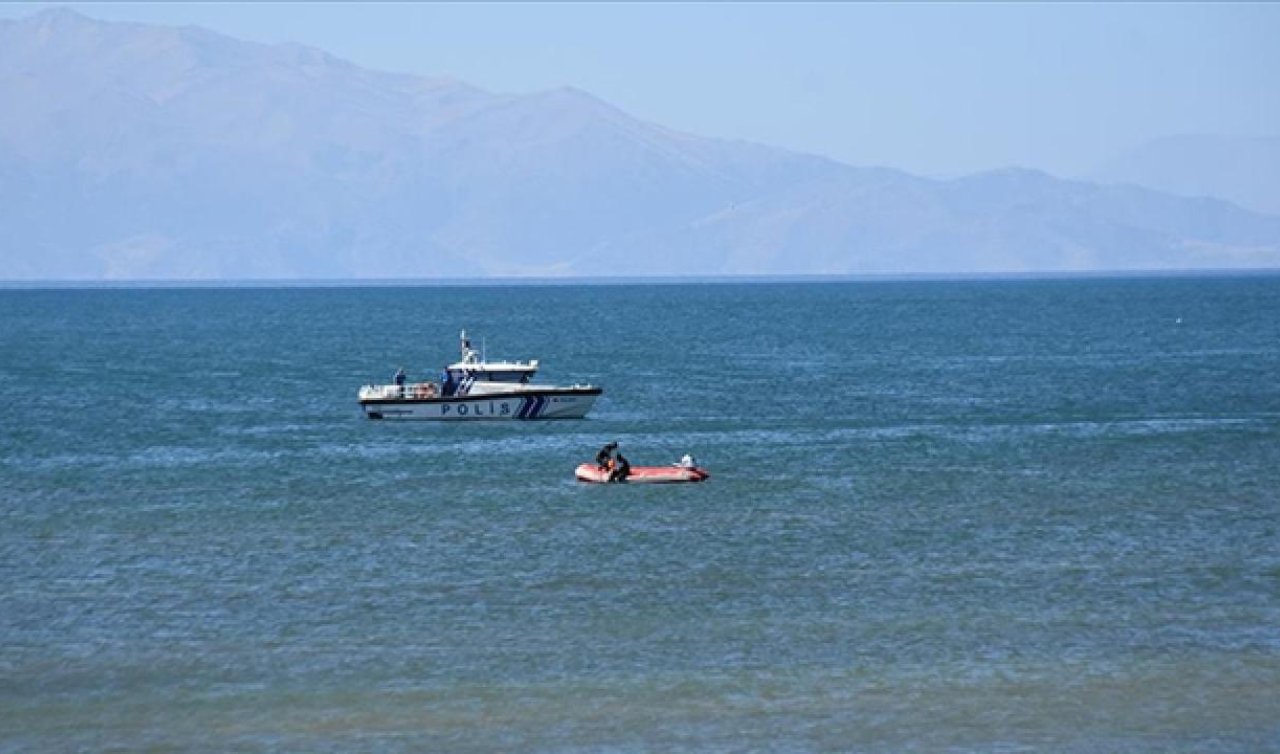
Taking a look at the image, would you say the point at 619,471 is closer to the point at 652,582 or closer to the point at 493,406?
A: the point at 652,582

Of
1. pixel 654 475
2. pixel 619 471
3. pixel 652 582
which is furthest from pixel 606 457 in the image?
pixel 652 582

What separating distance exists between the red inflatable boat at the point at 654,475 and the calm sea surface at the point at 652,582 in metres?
0.95

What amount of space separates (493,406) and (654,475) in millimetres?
25904

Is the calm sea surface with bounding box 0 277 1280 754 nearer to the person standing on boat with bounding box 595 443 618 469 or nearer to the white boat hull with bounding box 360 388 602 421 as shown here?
the white boat hull with bounding box 360 388 602 421

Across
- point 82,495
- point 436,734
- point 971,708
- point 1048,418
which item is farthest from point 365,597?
point 1048,418

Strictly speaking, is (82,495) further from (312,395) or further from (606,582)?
(312,395)

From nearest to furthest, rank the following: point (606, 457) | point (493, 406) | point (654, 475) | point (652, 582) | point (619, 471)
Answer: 1. point (652, 582)
2. point (619, 471)
3. point (606, 457)
4. point (654, 475)
5. point (493, 406)

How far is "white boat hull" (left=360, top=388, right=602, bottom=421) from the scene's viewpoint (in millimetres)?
102688

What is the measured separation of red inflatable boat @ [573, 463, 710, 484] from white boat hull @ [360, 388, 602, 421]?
965 inches

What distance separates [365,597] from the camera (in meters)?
55.2

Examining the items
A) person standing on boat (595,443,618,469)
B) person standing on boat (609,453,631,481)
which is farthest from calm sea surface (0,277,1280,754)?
person standing on boat (595,443,618,469)

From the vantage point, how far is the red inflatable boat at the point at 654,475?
77.7 meters

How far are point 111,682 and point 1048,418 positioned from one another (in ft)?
207

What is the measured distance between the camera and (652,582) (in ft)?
188
